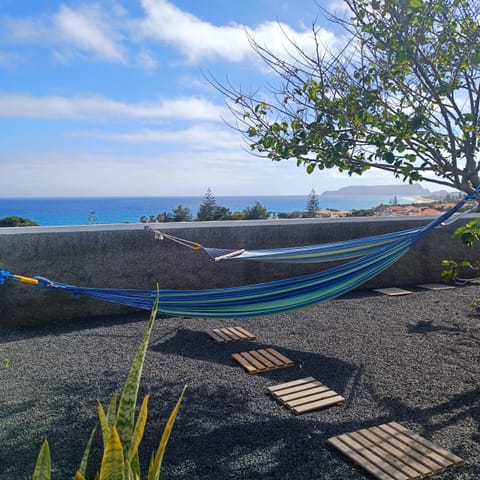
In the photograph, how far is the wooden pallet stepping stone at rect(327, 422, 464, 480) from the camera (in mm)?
1629

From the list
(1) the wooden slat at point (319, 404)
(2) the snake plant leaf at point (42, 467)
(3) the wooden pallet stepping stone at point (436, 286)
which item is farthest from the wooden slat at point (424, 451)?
(3) the wooden pallet stepping stone at point (436, 286)

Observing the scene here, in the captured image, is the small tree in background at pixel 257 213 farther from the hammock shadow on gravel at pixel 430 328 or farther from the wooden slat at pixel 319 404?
the wooden slat at pixel 319 404

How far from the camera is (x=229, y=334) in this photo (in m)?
3.31

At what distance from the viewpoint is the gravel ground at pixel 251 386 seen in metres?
1.77

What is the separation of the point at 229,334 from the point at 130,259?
1.20 m

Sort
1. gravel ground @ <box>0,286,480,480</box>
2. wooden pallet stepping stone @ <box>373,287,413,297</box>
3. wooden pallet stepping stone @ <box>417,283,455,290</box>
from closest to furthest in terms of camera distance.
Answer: gravel ground @ <box>0,286,480,480</box>, wooden pallet stepping stone @ <box>373,287,413,297</box>, wooden pallet stepping stone @ <box>417,283,455,290</box>

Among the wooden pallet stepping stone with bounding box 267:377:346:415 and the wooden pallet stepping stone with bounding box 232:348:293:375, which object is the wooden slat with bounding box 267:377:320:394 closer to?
the wooden pallet stepping stone with bounding box 267:377:346:415

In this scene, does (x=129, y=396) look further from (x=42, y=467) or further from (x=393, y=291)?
(x=393, y=291)

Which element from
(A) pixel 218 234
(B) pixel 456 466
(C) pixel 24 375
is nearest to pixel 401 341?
(B) pixel 456 466

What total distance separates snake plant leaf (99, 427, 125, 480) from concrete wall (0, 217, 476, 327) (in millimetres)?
3110

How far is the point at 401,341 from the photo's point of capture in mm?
3121

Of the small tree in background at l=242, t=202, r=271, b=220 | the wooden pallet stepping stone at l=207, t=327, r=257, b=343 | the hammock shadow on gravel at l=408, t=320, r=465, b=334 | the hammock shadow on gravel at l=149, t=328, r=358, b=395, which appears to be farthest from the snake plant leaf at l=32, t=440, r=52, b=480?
the small tree in background at l=242, t=202, r=271, b=220

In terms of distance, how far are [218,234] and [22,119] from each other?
887 centimetres

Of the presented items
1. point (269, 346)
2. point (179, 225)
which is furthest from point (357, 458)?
point (179, 225)
